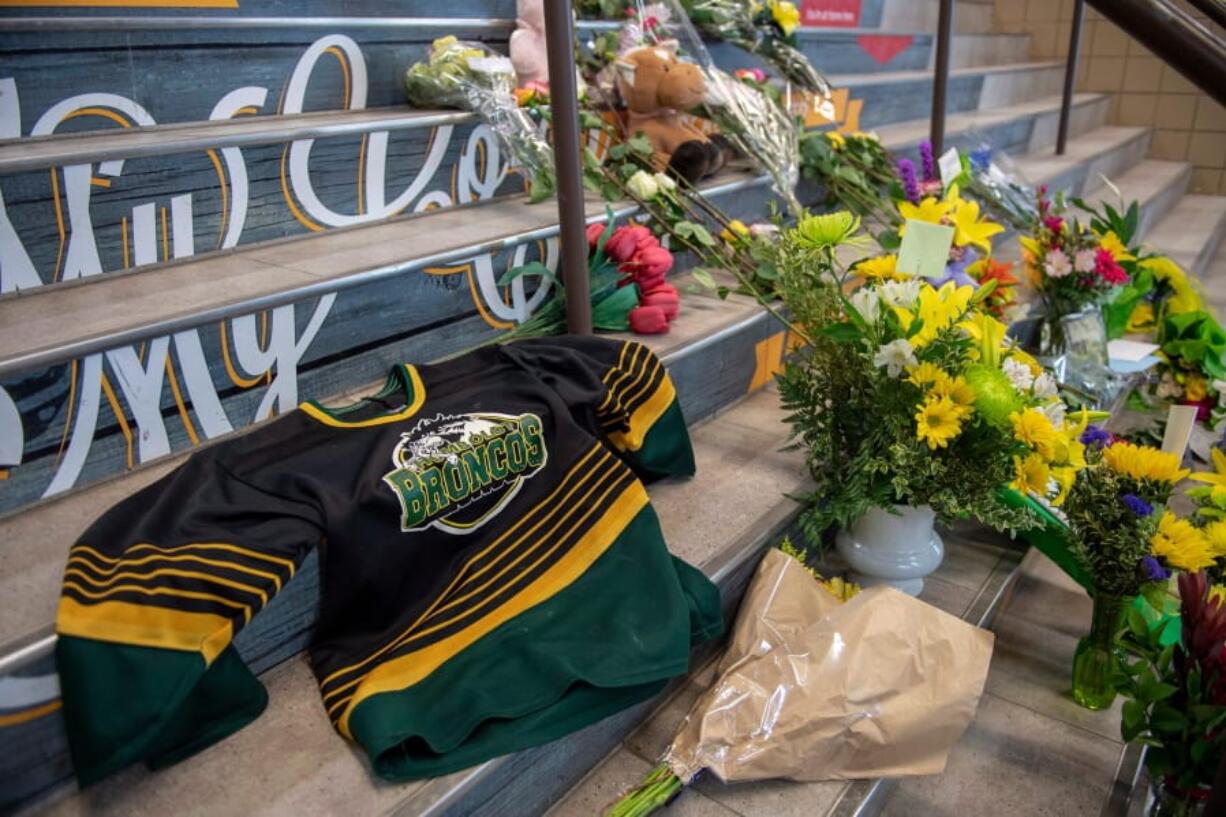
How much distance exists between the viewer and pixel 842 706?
1107 millimetres

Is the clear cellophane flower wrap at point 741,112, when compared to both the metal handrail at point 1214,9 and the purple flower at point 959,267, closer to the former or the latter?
the purple flower at point 959,267

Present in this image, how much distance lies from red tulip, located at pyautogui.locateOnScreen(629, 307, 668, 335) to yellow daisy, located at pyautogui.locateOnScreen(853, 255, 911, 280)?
377 millimetres

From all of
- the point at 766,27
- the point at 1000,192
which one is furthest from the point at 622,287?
the point at 1000,192

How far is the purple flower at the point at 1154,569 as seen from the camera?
1.24 meters

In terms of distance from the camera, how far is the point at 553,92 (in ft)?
4.70

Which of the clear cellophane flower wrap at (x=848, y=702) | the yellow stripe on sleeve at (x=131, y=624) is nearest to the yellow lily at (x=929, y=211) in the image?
the clear cellophane flower wrap at (x=848, y=702)

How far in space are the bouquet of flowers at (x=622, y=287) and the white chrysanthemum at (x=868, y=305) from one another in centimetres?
46

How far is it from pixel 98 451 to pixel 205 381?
0.15 metres

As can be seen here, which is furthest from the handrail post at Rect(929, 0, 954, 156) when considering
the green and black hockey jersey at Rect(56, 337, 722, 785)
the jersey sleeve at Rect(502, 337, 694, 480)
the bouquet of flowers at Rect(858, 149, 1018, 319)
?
the green and black hockey jersey at Rect(56, 337, 722, 785)

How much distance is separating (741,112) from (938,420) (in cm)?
121

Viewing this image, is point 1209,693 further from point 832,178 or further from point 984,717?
point 832,178

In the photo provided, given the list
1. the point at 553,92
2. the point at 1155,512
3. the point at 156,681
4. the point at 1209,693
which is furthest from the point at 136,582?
the point at 1155,512

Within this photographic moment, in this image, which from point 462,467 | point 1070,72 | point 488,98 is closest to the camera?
point 462,467

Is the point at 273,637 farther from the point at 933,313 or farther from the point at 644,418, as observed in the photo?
the point at 933,313
